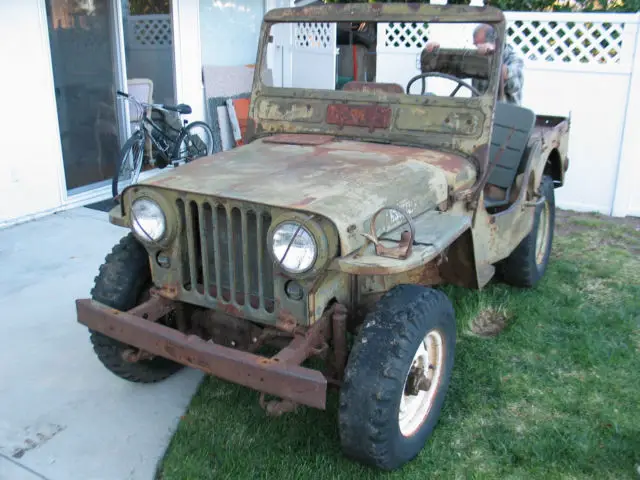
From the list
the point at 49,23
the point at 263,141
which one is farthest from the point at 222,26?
the point at 263,141

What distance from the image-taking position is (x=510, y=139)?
13.5ft

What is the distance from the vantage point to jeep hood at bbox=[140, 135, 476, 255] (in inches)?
98.7

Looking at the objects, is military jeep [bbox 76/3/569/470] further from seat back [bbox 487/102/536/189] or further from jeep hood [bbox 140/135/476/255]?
seat back [bbox 487/102/536/189]

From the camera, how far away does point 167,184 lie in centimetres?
275

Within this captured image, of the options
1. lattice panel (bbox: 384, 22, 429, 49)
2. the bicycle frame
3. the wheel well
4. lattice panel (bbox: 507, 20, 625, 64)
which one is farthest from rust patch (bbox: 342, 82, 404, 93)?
lattice panel (bbox: 384, 22, 429, 49)

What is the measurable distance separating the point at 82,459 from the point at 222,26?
6.77m

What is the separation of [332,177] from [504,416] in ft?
4.66

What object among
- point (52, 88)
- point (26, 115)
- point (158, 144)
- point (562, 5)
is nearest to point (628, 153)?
point (562, 5)

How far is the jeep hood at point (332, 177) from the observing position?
8.23 ft

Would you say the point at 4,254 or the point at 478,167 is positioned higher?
the point at 478,167

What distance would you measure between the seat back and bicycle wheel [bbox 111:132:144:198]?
3.77 meters

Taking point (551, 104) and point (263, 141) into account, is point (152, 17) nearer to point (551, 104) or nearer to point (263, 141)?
point (551, 104)

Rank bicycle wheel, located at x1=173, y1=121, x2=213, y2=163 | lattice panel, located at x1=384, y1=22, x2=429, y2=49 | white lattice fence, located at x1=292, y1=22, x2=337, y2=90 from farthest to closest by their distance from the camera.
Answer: white lattice fence, located at x1=292, y1=22, x2=337, y2=90 < lattice panel, located at x1=384, y1=22, x2=429, y2=49 < bicycle wheel, located at x1=173, y1=121, x2=213, y2=163

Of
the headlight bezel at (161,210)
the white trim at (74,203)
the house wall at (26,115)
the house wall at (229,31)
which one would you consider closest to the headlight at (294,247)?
the headlight bezel at (161,210)
